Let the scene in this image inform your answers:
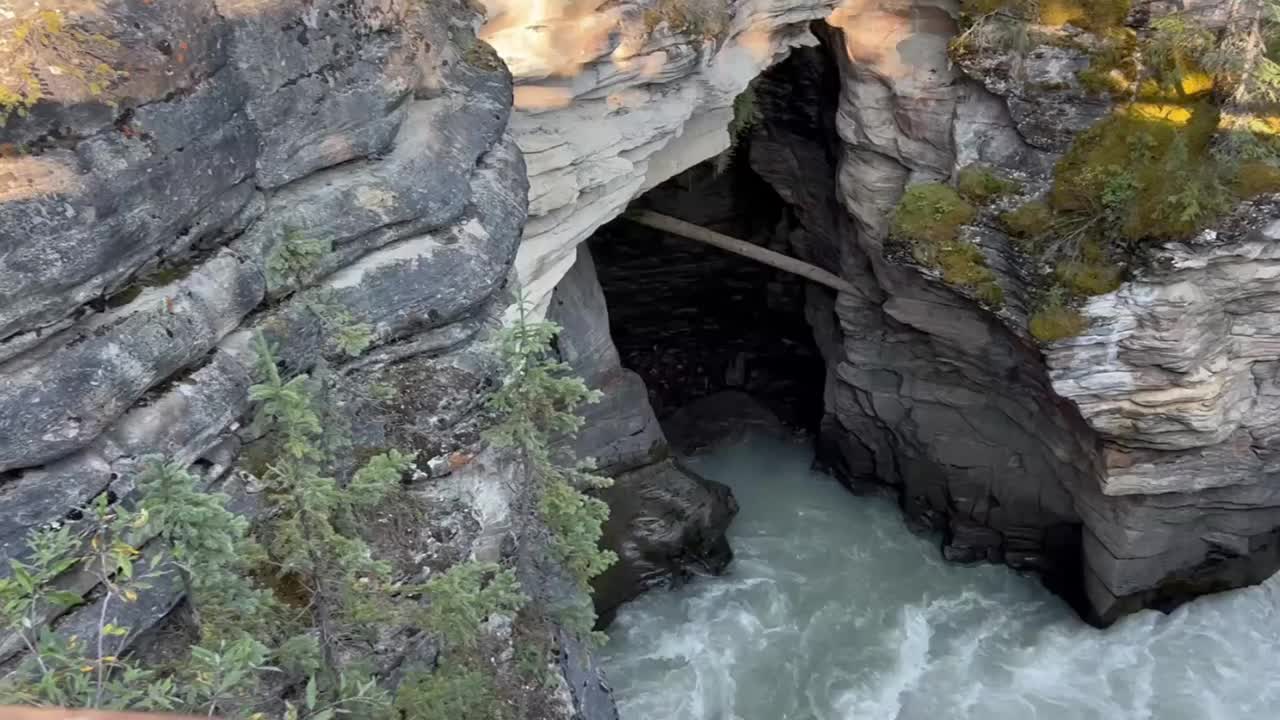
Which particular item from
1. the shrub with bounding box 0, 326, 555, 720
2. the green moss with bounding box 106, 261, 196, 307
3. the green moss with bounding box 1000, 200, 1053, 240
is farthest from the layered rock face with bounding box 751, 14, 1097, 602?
the green moss with bounding box 106, 261, 196, 307

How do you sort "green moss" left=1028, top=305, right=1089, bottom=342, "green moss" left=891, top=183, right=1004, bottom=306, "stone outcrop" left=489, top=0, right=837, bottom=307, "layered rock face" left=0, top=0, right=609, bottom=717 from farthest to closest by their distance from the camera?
"green moss" left=891, top=183, right=1004, bottom=306 → "green moss" left=1028, top=305, right=1089, bottom=342 → "stone outcrop" left=489, top=0, right=837, bottom=307 → "layered rock face" left=0, top=0, right=609, bottom=717

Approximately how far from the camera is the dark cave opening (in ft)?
55.8

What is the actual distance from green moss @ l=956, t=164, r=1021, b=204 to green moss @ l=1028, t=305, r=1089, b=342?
161cm

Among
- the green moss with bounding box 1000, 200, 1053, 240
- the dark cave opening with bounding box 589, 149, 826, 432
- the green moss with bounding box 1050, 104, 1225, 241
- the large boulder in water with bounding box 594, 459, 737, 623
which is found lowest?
the large boulder in water with bounding box 594, 459, 737, 623

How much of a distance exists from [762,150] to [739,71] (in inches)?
149

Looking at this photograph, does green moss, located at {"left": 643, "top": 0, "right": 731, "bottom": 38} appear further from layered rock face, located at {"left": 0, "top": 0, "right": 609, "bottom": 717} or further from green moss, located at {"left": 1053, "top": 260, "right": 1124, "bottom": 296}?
green moss, located at {"left": 1053, "top": 260, "right": 1124, "bottom": 296}

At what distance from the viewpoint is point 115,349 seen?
5.54 meters

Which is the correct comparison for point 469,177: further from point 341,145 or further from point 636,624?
point 636,624

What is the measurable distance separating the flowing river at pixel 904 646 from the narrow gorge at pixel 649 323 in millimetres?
73

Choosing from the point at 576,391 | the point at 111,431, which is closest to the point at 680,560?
the point at 576,391

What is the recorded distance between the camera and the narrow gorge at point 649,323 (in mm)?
5551

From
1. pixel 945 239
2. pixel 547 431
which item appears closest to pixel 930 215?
pixel 945 239

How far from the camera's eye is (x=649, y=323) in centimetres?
1806

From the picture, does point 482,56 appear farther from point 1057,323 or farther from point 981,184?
point 1057,323
